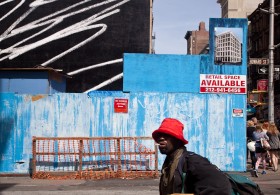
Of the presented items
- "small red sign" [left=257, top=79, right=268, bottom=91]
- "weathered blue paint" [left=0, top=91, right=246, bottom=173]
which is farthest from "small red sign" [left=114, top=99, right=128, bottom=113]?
"small red sign" [left=257, top=79, right=268, bottom=91]

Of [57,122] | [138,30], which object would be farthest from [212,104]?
[138,30]

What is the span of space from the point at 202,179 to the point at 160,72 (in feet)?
42.1

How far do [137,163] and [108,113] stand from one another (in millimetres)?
1862

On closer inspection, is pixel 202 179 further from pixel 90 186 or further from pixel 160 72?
pixel 160 72

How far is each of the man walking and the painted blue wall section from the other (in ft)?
40.4

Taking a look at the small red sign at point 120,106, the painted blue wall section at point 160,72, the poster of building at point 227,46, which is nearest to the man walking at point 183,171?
the small red sign at point 120,106

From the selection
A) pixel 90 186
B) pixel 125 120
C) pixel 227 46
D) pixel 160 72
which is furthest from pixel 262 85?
pixel 90 186

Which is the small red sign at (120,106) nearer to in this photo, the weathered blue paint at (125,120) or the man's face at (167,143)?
the weathered blue paint at (125,120)

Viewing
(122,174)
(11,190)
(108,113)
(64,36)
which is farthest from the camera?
(64,36)

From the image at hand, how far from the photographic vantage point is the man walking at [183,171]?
3.24m

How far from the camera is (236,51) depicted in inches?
635

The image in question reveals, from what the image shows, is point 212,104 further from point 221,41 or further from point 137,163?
point 137,163

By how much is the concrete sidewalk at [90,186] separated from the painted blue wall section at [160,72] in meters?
3.31

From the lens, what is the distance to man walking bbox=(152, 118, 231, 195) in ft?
10.6
